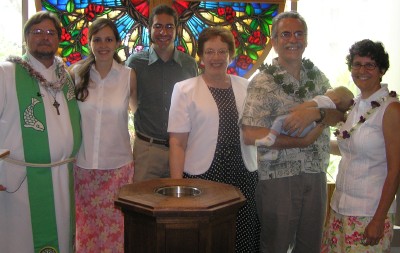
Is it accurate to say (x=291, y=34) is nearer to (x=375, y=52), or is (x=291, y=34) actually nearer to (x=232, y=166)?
(x=375, y=52)

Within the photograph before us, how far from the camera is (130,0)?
10.1ft

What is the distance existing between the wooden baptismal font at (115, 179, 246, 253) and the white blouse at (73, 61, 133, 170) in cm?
70

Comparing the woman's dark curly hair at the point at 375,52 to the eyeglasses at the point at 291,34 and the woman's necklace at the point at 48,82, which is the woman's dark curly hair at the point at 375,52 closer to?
the eyeglasses at the point at 291,34

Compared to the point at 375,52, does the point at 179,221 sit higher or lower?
lower

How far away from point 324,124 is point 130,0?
158cm

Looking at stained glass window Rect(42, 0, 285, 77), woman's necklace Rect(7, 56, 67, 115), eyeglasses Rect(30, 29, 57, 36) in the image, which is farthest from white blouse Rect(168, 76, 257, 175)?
stained glass window Rect(42, 0, 285, 77)

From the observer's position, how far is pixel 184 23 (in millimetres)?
3123

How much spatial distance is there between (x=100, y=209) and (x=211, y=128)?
769 millimetres

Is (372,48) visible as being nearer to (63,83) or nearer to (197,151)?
(197,151)

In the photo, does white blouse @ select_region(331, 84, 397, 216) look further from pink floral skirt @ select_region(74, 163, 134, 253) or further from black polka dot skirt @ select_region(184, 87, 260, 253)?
pink floral skirt @ select_region(74, 163, 134, 253)

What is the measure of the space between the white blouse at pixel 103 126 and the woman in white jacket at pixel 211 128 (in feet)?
1.20

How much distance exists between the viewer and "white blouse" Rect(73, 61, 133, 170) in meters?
2.52

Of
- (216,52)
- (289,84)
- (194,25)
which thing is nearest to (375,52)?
(289,84)

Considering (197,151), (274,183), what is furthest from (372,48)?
(197,151)
